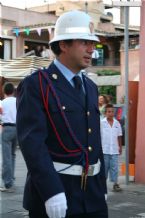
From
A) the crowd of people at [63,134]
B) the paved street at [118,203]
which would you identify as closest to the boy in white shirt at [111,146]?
the paved street at [118,203]

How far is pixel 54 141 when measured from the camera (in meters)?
2.82

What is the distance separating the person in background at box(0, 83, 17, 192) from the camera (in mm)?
7723

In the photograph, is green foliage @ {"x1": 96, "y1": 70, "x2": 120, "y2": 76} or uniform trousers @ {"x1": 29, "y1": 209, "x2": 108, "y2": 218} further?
green foliage @ {"x1": 96, "y1": 70, "x2": 120, "y2": 76}

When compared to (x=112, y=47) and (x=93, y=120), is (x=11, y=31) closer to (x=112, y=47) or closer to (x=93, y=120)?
(x=112, y=47)

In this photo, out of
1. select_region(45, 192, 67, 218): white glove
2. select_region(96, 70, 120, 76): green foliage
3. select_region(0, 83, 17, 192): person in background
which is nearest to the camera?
select_region(45, 192, 67, 218): white glove

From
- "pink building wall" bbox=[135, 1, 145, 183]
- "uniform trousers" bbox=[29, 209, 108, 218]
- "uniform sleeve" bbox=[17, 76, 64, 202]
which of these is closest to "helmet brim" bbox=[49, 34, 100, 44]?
"uniform sleeve" bbox=[17, 76, 64, 202]

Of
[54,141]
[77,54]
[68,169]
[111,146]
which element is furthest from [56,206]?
[111,146]

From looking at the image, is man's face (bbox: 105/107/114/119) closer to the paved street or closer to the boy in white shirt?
the boy in white shirt

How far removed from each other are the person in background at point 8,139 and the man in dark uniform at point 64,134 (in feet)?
15.9

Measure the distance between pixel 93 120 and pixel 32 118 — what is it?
1.45ft

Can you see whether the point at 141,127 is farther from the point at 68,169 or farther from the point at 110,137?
the point at 68,169

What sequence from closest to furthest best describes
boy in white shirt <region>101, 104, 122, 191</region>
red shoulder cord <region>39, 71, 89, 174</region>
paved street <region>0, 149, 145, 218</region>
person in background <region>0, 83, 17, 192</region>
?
red shoulder cord <region>39, 71, 89, 174</region>, paved street <region>0, 149, 145, 218</region>, person in background <region>0, 83, 17, 192</region>, boy in white shirt <region>101, 104, 122, 191</region>

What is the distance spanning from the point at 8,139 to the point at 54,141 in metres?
5.19

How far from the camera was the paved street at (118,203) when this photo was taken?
6133mm
